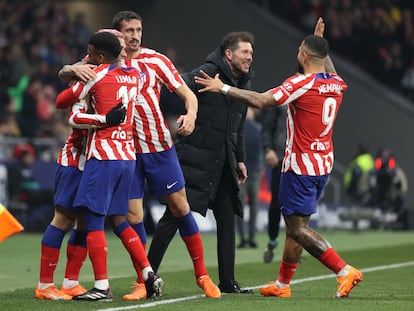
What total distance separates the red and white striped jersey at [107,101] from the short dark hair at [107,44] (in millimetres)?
108

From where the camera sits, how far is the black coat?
10.8 metres

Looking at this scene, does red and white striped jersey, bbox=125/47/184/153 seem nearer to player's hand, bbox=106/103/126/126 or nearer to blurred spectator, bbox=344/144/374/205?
player's hand, bbox=106/103/126/126

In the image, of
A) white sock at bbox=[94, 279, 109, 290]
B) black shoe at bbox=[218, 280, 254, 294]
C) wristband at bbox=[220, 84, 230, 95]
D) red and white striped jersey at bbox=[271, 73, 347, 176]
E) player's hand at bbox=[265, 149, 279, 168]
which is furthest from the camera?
player's hand at bbox=[265, 149, 279, 168]

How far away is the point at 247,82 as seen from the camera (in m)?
11.0

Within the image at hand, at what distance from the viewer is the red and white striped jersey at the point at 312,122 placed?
33.1ft

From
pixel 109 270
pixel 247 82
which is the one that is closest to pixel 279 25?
pixel 109 270

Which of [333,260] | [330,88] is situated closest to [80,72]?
[330,88]

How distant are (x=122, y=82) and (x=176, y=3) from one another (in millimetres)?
22125

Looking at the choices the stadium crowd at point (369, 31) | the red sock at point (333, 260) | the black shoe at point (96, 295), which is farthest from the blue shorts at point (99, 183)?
the stadium crowd at point (369, 31)

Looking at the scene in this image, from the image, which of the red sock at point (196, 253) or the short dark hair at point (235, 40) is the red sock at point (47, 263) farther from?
the short dark hair at point (235, 40)

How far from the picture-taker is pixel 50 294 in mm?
10016

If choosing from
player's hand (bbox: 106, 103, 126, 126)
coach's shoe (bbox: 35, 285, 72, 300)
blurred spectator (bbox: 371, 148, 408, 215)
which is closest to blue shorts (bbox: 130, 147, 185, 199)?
player's hand (bbox: 106, 103, 126, 126)

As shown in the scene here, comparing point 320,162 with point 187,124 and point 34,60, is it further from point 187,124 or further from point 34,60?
point 34,60

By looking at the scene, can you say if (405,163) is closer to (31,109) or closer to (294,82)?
(31,109)
